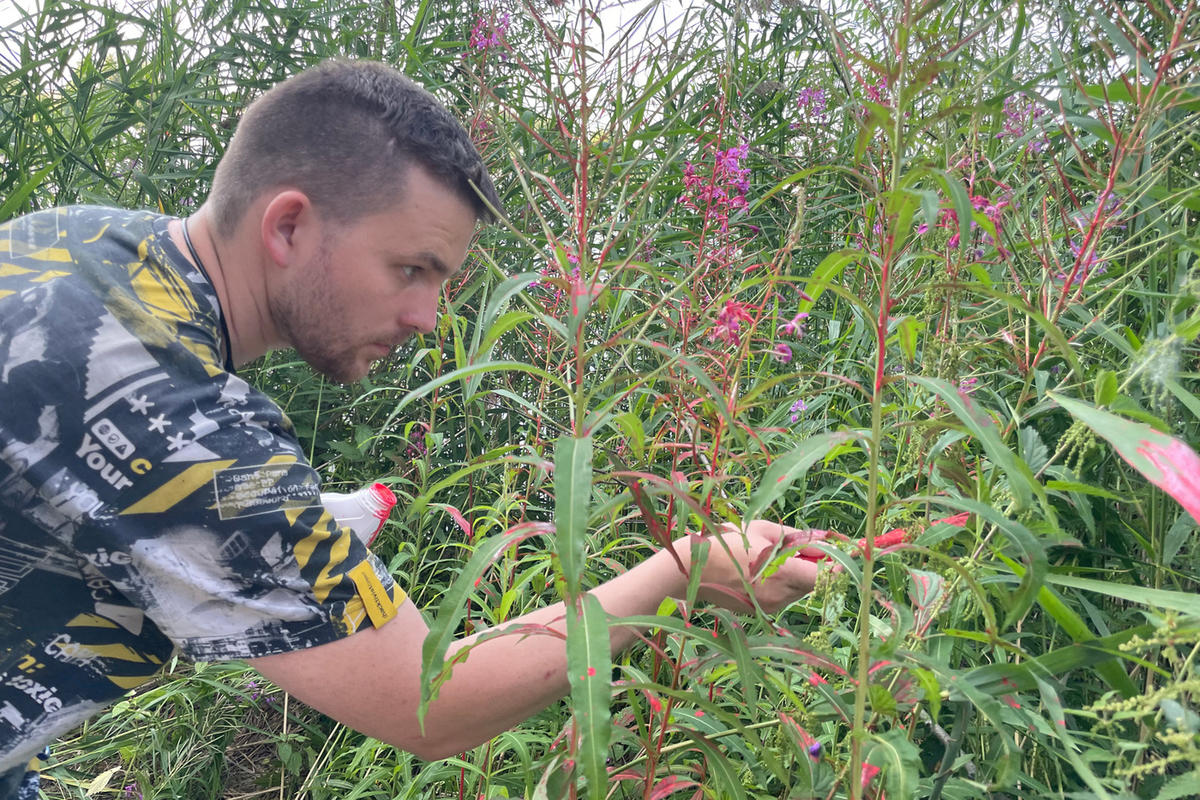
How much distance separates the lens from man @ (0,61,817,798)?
1.23m

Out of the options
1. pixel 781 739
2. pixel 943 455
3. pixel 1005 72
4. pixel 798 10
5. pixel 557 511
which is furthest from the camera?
pixel 798 10

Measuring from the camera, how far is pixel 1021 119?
201 centimetres

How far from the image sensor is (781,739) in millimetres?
1146

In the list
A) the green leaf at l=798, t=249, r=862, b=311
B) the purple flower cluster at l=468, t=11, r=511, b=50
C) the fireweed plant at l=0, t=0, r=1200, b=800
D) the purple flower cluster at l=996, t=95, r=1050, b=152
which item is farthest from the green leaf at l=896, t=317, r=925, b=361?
the purple flower cluster at l=468, t=11, r=511, b=50

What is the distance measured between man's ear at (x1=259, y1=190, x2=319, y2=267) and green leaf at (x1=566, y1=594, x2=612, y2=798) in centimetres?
95

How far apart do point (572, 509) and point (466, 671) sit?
55 centimetres

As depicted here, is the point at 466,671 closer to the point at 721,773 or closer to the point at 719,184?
the point at 721,773

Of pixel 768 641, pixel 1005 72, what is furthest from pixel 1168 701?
pixel 1005 72

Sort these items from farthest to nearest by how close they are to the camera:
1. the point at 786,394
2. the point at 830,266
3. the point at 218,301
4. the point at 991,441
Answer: the point at 786,394
the point at 218,301
the point at 830,266
the point at 991,441

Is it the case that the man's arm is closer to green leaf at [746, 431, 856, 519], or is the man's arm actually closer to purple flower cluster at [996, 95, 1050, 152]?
green leaf at [746, 431, 856, 519]

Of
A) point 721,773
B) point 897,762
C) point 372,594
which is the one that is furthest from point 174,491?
point 897,762

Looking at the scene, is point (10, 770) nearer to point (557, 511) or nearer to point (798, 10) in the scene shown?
point (557, 511)

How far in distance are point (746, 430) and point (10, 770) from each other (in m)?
1.30

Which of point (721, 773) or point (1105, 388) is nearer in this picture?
point (1105, 388)
